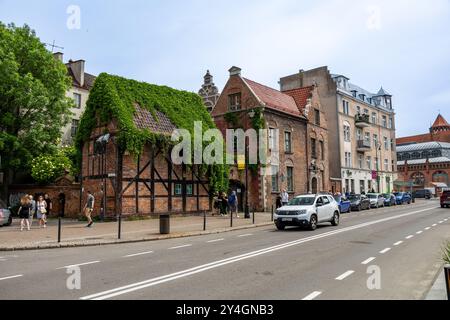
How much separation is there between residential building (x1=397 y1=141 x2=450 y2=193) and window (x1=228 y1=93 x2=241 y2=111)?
61.8 meters

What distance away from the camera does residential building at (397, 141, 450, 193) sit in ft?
280

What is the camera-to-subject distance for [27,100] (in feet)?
96.5

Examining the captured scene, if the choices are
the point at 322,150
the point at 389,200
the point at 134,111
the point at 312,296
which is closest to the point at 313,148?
the point at 322,150

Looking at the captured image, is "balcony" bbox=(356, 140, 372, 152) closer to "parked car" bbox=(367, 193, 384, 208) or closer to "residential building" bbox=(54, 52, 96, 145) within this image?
"parked car" bbox=(367, 193, 384, 208)

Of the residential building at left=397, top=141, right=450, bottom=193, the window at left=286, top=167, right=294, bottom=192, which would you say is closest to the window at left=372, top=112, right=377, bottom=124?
the window at left=286, top=167, right=294, bottom=192

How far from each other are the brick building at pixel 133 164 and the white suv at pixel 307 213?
942cm

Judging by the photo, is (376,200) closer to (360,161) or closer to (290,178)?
(290,178)

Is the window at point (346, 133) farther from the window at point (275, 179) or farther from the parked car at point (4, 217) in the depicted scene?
the parked car at point (4, 217)

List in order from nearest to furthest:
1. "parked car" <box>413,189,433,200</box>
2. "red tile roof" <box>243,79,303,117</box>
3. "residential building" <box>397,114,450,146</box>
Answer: "red tile roof" <box>243,79,303,117</box> → "parked car" <box>413,189,433,200</box> → "residential building" <box>397,114,450,146</box>

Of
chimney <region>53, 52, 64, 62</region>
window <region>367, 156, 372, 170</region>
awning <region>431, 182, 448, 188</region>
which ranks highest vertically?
chimney <region>53, 52, 64, 62</region>

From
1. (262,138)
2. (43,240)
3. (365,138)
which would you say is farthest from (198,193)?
(365,138)

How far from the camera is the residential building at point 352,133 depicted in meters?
47.5
